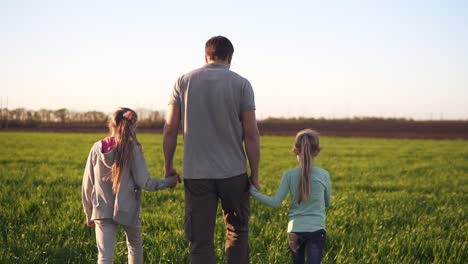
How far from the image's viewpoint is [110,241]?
4566mm

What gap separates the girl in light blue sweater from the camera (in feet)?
14.0

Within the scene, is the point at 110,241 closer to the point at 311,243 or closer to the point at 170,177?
the point at 170,177

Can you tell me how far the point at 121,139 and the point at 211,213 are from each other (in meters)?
1.06

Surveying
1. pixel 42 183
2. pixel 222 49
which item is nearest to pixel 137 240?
pixel 222 49

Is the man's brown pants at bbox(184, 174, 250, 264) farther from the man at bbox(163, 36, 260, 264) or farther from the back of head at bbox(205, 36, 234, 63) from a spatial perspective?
the back of head at bbox(205, 36, 234, 63)

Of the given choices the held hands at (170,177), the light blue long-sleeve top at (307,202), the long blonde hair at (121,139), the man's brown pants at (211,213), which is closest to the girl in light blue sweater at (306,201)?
the light blue long-sleeve top at (307,202)

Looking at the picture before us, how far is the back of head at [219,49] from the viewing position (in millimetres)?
4438

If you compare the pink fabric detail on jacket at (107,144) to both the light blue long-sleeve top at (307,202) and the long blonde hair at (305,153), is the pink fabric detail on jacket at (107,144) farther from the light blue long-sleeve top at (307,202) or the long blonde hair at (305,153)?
the long blonde hair at (305,153)

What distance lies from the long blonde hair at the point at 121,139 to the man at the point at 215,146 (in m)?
0.48

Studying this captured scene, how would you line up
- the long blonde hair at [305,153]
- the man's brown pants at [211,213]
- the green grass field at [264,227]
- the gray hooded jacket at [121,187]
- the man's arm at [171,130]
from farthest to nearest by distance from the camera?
the green grass field at [264,227], the man's arm at [171,130], the gray hooded jacket at [121,187], the man's brown pants at [211,213], the long blonde hair at [305,153]

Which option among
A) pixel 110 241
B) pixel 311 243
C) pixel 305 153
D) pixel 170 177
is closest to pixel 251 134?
pixel 305 153

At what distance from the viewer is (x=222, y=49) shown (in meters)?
4.44

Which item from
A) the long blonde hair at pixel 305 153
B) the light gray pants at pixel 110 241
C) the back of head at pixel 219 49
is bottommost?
the light gray pants at pixel 110 241

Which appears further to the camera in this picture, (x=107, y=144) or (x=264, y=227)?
(x=264, y=227)
